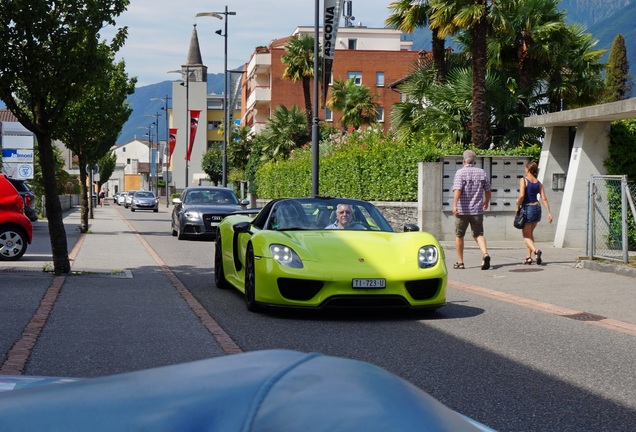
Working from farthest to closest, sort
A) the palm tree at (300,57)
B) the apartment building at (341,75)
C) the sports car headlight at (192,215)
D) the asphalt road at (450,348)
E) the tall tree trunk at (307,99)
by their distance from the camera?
the apartment building at (341,75)
the tall tree trunk at (307,99)
the palm tree at (300,57)
the sports car headlight at (192,215)
the asphalt road at (450,348)

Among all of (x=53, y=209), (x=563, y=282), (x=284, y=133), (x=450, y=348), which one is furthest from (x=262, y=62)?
(x=450, y=348)

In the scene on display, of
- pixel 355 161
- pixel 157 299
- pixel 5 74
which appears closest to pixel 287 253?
pixel 157 299

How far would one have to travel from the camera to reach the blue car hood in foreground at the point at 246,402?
1295mm

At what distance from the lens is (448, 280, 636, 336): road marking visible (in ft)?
30.8

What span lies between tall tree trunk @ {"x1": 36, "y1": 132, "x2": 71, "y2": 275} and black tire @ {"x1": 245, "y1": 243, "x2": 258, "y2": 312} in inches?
177

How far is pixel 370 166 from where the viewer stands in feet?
92.9

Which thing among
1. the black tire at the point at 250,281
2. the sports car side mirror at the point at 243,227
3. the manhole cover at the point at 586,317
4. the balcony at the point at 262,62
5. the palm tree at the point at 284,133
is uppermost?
the balcony at the point at 262,62

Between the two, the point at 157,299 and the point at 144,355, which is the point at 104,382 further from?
the point at 157,299

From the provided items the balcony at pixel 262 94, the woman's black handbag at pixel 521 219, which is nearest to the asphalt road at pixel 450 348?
the woman's black handbag at pixel 521 219

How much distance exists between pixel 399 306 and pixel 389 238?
875 millimetres

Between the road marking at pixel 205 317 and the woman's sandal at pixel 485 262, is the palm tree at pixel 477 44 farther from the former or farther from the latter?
the road marking at pixel 205 317

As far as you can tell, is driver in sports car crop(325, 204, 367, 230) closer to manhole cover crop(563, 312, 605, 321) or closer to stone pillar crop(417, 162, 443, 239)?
manhole cover crop(563, 312, 605, 321)

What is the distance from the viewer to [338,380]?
1388mm

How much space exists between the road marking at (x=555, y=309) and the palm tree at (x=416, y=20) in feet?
62.7
